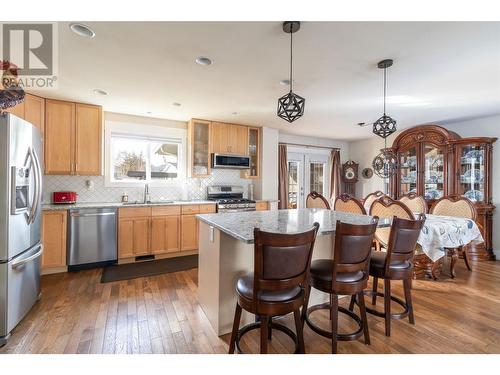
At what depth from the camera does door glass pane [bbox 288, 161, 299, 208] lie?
6.04 m

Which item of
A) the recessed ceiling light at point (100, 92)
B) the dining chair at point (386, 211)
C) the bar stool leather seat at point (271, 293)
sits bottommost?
the bar stool leather seat at point (271, 293)

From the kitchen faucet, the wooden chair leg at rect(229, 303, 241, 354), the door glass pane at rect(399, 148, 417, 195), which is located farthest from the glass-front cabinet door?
the kitchen faucet

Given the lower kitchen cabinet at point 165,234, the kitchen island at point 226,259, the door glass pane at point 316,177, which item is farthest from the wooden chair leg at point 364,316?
the door glass pane at point 316,177

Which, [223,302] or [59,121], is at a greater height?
[59,121]

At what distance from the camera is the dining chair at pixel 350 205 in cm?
349

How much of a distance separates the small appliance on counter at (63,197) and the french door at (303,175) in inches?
171

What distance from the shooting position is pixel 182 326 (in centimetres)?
213

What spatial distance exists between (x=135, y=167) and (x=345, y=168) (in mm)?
5184

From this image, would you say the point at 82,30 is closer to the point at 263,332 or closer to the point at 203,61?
the point at 203,61

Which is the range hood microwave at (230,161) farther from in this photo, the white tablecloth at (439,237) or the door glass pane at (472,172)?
the door glass pane at (472,172)

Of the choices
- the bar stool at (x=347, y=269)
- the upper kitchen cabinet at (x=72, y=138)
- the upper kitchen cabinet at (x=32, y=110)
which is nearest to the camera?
the bar stool at (x=347, y=269)

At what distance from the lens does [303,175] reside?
6.21 metres

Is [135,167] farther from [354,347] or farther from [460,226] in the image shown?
[460,226]
